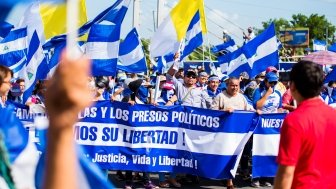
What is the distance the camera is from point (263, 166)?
10180mm

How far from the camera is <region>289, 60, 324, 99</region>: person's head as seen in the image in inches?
159

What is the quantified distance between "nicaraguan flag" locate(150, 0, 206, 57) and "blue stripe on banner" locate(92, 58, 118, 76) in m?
1.36

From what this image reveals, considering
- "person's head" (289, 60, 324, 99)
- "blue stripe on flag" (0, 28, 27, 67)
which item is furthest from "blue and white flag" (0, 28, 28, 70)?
"person's head" (289, 60, 324, 99)

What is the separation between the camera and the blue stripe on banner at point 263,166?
1014cm

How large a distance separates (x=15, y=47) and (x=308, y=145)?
1082 cm

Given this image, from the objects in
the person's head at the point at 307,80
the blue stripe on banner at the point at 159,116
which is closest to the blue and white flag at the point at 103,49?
the blue stripe on banner at the point at 159,116

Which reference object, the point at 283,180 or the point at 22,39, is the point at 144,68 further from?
the point at 283,180

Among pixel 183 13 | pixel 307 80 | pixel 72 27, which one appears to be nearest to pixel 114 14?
pixel 183 13

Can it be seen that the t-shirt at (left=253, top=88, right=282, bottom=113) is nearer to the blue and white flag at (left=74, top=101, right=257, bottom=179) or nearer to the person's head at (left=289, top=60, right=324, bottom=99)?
the blue and white flag at (left=74, top=101, right=257, bottom=179)

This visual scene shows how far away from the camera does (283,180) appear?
3.81 meters

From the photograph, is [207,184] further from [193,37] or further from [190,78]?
[193,37]

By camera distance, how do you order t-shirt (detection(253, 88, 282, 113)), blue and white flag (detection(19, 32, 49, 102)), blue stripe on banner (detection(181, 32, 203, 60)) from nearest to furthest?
t-shirt (detection(253, 88, 282, 113))
blue and white flag (detection(19, 32, 49, 102))
blue stripe on banner (detection(181, 32, 203, 60))

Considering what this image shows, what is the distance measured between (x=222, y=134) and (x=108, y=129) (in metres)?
1.79

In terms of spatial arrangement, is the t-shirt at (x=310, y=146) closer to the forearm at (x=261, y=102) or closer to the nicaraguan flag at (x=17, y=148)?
the nicaraguan flag at (x=17, y=148)
